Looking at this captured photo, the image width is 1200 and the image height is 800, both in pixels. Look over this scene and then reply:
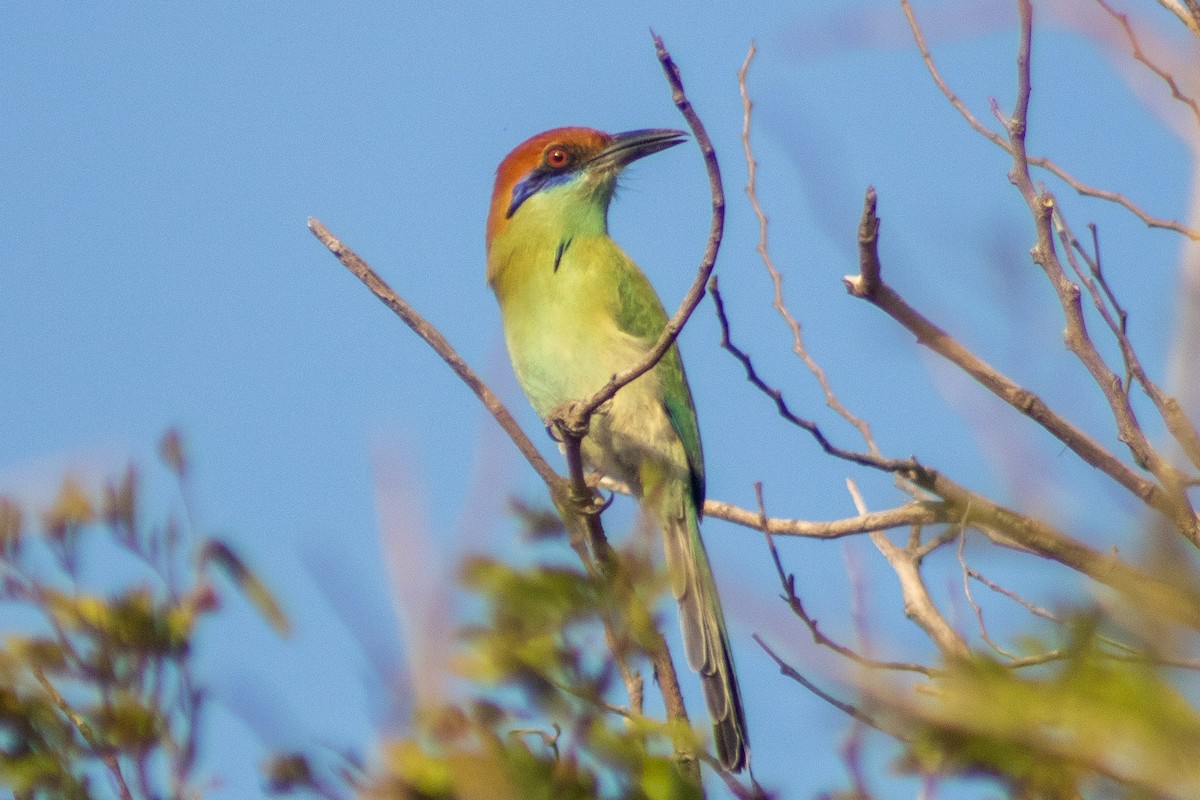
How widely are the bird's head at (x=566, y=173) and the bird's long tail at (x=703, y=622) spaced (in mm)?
1458

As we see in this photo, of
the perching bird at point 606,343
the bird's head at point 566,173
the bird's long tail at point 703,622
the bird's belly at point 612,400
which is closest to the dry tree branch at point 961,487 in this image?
the bird's long tail at point 703,622

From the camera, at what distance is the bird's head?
613cm

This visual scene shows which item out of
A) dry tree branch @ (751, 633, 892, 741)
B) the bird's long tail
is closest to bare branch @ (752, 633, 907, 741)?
dry tree branch @ (751, 633, 892, 741)

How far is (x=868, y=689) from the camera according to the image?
55.2 inches

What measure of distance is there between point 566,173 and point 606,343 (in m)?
1.13

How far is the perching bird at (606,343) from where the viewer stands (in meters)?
5.15

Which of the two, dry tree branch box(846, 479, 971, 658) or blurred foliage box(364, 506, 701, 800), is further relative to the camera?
dry tree branch box(846, 479, 971, 658)

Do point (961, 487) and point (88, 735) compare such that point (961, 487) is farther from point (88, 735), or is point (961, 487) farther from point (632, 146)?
point (632, 146)

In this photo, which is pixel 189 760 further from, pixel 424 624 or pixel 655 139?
pixel 655 139

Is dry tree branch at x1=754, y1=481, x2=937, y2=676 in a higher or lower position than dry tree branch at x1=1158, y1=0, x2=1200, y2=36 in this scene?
lower

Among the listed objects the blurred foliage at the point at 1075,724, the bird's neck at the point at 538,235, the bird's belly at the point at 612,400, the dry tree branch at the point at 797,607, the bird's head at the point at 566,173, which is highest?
the bird's head at the point at 566,173

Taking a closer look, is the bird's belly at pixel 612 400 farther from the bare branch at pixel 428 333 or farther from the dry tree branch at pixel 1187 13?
the dry tree branch at pixel 1187 13

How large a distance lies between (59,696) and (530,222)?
4.21 m

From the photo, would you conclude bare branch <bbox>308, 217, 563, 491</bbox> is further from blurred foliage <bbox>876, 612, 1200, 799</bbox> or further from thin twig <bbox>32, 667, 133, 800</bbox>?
blurred foliage <bbox>876, 612, 1200, 799</bbox>
